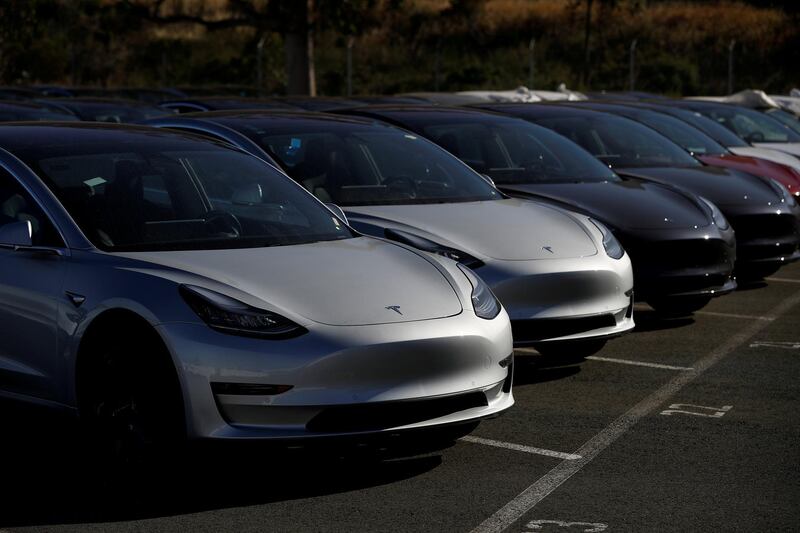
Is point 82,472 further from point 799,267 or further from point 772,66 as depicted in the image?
point 772,66

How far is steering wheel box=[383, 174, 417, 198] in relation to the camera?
8.71m

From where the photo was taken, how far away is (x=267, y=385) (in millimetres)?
5234

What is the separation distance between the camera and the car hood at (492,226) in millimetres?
7793

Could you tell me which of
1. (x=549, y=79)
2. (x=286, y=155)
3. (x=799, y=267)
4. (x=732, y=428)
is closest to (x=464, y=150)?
(x=286, y=155)

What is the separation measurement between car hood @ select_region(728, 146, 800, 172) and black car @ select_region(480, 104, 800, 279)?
2.71 m

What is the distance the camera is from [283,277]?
5648 millimetres

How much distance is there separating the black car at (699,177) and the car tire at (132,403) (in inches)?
261

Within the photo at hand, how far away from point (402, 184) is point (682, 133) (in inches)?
229

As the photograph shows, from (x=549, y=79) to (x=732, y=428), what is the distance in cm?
4376

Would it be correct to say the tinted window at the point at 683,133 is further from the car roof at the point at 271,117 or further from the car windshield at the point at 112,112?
the car windshield at the point at 112,112

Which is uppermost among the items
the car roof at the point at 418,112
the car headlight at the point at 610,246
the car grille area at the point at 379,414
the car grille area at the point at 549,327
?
the car roof at the point at 418,112

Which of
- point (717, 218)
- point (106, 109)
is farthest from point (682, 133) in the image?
point (106, 109)

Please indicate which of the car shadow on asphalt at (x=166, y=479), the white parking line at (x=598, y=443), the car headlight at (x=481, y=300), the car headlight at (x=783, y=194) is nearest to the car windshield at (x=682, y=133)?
the car headlight at (x=783, y=194)

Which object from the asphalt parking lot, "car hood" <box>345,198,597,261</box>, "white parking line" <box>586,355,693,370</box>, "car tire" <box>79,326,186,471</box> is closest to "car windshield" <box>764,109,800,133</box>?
"white parking line" <box>586,355,693,370</box>
